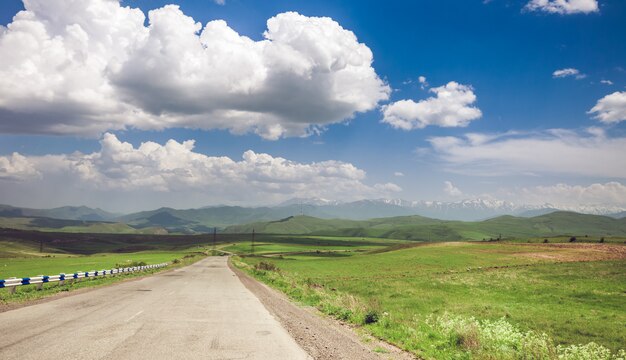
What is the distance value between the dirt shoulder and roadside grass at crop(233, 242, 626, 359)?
91 centimetres

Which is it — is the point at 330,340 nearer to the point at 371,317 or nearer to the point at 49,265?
the point at 371,317

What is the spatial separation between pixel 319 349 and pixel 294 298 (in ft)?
57.1

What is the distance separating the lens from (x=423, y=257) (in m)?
80.7

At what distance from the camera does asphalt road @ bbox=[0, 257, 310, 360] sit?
36.3ft

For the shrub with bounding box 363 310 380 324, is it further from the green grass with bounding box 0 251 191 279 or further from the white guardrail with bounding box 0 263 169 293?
the green grass with bounding box 0 251 191 279

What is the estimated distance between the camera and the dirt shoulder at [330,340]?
1291cm

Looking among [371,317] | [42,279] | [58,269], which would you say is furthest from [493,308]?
[58,269]

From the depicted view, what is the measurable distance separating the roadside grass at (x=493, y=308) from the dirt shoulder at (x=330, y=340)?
91cm

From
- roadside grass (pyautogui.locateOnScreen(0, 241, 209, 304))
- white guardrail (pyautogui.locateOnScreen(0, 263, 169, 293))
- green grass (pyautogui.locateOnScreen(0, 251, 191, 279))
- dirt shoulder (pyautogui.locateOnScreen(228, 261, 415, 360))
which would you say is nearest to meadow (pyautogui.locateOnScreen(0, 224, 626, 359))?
roadside grass (pyautogui.locateOnScreen(0, 241, 209, 304))

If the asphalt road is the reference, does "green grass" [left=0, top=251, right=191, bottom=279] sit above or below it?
below

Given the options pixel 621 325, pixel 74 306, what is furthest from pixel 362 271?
pixel 74 306

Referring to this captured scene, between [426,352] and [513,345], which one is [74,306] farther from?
[513,345]

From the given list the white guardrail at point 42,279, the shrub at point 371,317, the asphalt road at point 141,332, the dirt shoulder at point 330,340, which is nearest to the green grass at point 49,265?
the white guardrail at point 42,279

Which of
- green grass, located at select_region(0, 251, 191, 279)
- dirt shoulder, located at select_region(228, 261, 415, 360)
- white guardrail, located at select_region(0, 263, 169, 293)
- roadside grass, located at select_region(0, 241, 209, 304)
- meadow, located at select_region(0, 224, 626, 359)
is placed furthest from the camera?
green grass, located at select_region(0, 251, 191, 279)
